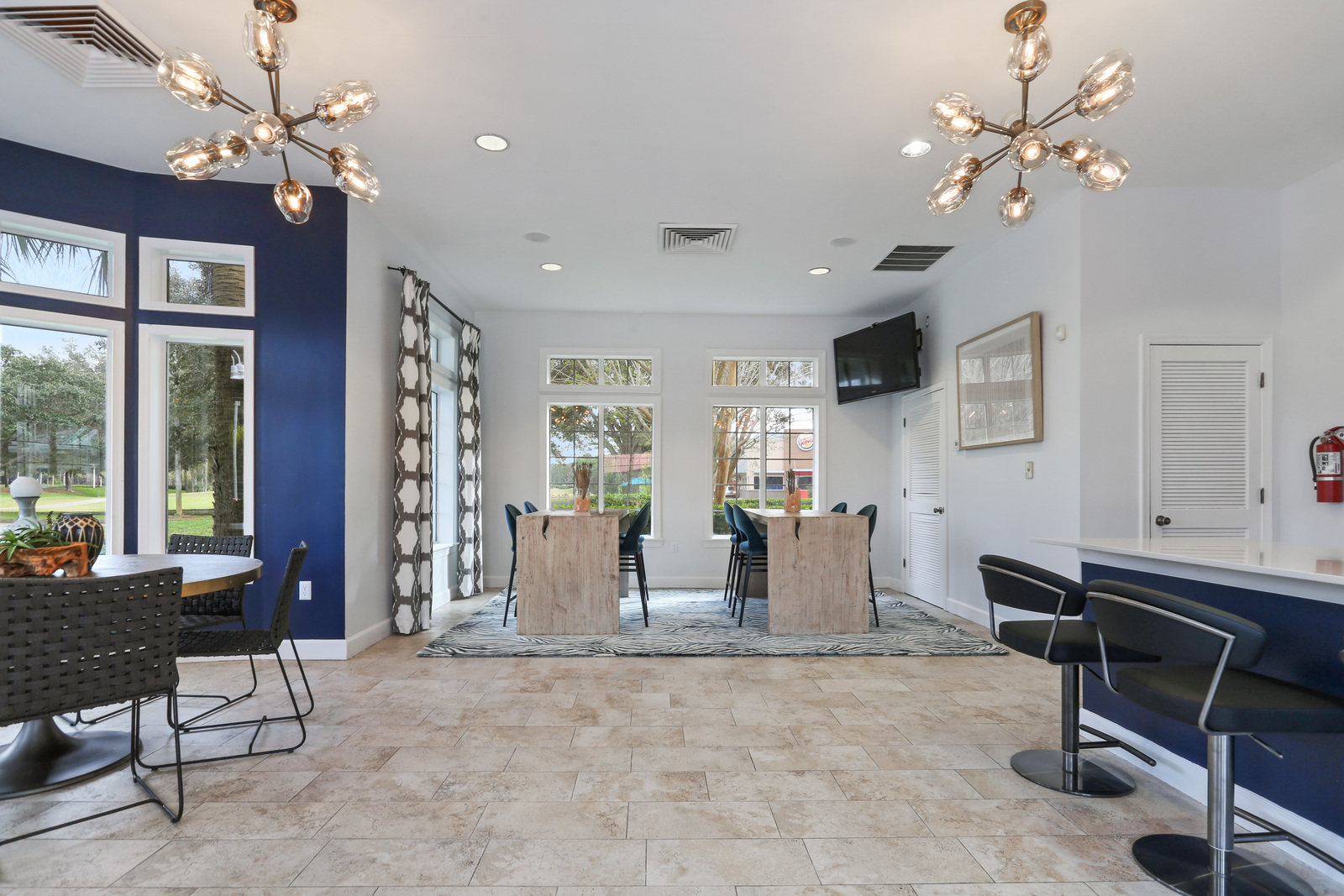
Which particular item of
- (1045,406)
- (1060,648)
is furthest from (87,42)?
(1045,406)

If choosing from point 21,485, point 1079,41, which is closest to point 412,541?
point 21,485

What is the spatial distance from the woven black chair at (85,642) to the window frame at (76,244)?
2.57 meters

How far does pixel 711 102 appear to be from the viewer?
3029mm

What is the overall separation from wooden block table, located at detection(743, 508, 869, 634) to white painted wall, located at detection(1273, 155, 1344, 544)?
2.47 metres

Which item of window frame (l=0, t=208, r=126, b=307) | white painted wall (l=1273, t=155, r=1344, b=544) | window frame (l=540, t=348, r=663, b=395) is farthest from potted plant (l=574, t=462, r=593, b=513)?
white painted wall (l=1273, t=155, r=1344, b=544)

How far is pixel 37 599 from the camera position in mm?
1895

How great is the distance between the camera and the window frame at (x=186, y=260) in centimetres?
386

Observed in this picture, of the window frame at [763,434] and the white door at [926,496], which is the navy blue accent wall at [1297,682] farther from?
the window frame at [763,434]

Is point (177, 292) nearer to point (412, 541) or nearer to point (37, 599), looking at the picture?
point (412, 541)

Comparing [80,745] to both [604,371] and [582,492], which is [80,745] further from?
[604,371]

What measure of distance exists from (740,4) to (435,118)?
5.32 feet

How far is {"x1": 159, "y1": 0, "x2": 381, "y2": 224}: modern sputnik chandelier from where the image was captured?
2.02 meters

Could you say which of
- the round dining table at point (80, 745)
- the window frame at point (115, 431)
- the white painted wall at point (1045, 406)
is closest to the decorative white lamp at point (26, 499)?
the round dining table at point (80, 745)

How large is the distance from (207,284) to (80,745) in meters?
2.65
